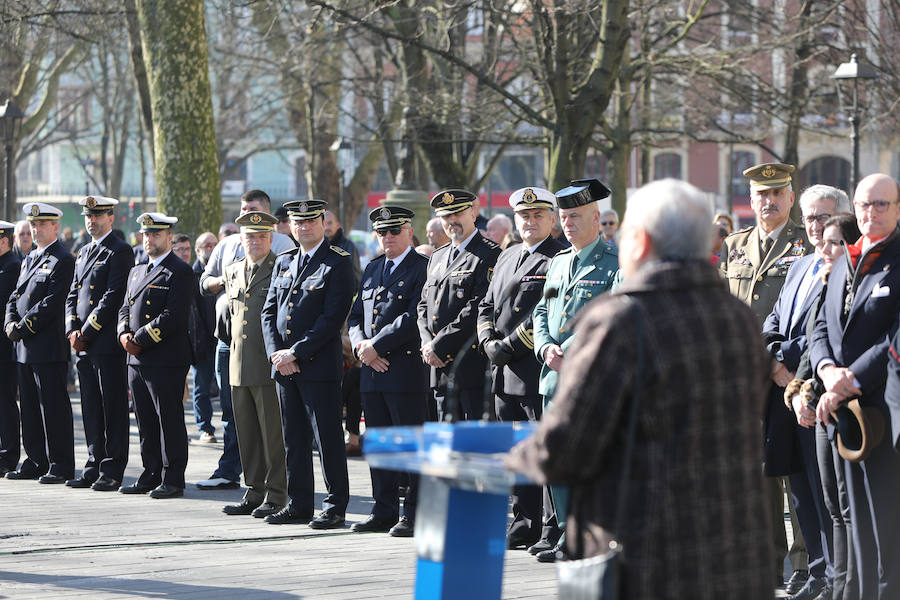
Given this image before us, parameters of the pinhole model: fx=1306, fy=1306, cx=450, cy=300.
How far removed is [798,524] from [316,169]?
20.4 m

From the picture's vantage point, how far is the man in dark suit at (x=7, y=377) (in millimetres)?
11750

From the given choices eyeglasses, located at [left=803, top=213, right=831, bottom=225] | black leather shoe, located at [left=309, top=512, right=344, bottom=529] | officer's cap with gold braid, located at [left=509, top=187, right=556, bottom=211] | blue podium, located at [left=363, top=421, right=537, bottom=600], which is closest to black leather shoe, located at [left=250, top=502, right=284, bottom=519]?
black leather shoe, located at [left=309, top=512, right=344, bottom=529]

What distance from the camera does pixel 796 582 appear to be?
718 centimetres

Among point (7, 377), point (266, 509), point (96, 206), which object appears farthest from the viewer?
point (7, 377)

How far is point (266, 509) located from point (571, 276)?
123 inches

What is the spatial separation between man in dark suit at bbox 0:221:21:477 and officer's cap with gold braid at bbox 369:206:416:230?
4410 mm

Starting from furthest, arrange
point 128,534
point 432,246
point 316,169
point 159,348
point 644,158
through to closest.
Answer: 1. point 644,158
2. point 316,169
3. point 432,246
4. point 159,348
5. point 128,534

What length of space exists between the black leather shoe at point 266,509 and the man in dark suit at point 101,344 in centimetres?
184

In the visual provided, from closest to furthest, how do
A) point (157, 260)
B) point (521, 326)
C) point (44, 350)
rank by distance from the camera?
point (521, 326)
point (157, 260)
point (44, 350)

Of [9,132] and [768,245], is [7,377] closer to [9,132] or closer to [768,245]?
[768,245]

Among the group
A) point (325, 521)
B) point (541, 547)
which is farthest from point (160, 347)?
point (541, 547)

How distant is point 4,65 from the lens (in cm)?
2684

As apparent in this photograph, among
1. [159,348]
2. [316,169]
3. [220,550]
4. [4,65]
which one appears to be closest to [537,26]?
[159,348]

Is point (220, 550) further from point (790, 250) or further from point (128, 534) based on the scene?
point (790, 250)
